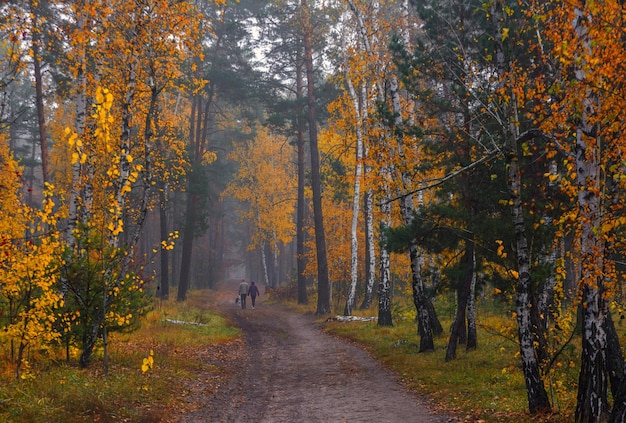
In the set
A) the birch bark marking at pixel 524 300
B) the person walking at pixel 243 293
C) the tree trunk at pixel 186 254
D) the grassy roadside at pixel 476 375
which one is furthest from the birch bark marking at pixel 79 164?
the person walking at pixel 243 293

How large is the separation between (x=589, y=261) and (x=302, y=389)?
254 inches

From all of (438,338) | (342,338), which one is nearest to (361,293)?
(342,338)

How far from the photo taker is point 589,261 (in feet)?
17.6

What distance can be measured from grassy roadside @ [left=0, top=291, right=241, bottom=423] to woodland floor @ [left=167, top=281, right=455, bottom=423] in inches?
13.1

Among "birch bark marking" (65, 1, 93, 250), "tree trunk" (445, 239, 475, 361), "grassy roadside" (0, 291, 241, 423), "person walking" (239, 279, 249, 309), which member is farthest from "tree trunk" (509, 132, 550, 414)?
"person walking" (239, 279, 249, 309)

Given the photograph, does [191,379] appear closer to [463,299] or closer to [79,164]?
[79,164]

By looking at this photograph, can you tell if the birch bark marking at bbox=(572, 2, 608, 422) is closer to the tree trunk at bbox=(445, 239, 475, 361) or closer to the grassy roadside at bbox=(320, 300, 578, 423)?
the grassy roadside at bbox=(320, 300, 578, 423)

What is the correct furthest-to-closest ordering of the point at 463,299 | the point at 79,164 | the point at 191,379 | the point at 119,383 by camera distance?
the point at 79,164, the point at 463,299, the point at 191,379, the point at 119,383

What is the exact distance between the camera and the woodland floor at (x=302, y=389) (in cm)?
783

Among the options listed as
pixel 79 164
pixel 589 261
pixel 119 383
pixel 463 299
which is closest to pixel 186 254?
pixel 79 164

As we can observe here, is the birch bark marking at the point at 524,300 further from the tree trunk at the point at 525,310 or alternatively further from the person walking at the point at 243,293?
the person walking at the point at 243,293

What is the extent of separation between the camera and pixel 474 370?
9961 mm

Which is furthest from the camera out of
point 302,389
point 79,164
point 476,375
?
point 79,164

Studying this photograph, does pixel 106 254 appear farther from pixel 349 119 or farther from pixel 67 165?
pixel 67 165
